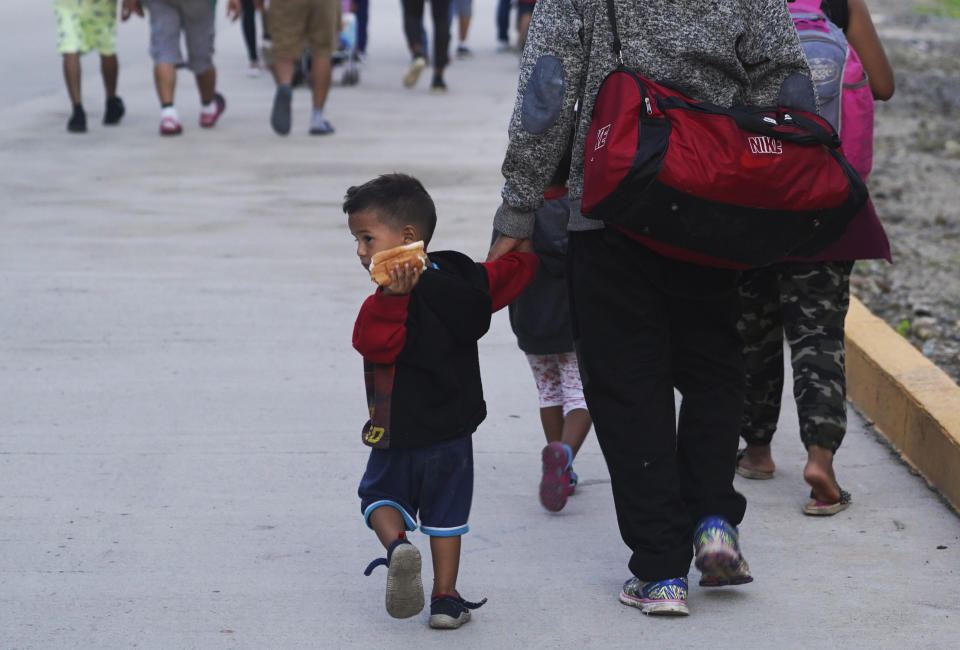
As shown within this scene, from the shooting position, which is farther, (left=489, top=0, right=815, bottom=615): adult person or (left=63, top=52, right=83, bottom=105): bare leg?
(left=63, top=52, right=83, bottom=105): bare leg

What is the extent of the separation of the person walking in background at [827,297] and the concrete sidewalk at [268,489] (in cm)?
23

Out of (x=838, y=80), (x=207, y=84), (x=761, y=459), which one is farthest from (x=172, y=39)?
(x=838, y=80)

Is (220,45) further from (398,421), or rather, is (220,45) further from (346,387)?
(398,421)

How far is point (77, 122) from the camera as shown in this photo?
1068 cm

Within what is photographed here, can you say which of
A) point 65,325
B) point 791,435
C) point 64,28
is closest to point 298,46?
point 64,28

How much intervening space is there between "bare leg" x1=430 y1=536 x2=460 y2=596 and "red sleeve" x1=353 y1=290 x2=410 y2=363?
52 cm

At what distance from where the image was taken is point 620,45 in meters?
3.39

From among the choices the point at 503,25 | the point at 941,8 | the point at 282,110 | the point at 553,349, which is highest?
the point at 553,349

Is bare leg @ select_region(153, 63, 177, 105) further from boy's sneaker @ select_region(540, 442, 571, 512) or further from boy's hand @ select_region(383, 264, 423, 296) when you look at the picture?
boy's hand @ select_region(383, 264, 423, 296)

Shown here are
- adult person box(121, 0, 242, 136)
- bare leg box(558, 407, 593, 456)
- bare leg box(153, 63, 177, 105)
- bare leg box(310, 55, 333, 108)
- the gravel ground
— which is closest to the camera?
bare leg box(558, 407, 593, 456)

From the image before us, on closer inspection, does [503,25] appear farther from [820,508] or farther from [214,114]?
[820,508]

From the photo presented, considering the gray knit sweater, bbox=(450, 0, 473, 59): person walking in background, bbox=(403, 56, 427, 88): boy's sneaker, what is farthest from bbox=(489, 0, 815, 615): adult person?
bbox=(450, 0, 473, 59): person walking in background

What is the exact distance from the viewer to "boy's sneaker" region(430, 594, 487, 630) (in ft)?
11.3

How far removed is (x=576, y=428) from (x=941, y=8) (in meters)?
22.3
